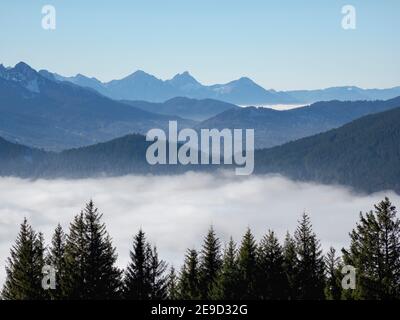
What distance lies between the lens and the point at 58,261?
58125 millimetres

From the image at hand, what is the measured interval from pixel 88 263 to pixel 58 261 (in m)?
8.93

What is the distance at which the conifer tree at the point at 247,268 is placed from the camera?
55.2m

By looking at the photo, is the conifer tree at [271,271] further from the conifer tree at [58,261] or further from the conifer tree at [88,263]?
the conifer tree at [58,261]

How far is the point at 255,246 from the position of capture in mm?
58469

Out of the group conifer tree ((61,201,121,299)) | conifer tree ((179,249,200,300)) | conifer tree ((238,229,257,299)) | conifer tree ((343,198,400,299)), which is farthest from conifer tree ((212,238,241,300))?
conifer tree ((343,198,400,299))

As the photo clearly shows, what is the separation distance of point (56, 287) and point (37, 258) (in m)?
3.97

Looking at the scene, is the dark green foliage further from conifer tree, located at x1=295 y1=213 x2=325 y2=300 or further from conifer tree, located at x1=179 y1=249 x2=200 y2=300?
conifer tree, located at x1=295 y1=213 x2=325 y2=300

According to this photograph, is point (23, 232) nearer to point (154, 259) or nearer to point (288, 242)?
point (154, 259)

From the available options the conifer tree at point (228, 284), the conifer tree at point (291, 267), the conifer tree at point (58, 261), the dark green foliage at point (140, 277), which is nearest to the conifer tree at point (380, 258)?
the conifer tree at point (291, 267)

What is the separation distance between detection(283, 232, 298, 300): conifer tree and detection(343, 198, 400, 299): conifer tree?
9314mm

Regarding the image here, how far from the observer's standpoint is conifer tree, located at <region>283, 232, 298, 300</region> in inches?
2264

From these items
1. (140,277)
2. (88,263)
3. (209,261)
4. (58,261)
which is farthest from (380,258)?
(58,261)

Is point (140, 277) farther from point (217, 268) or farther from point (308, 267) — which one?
point (308, 267)

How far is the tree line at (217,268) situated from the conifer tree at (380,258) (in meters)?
0.07
